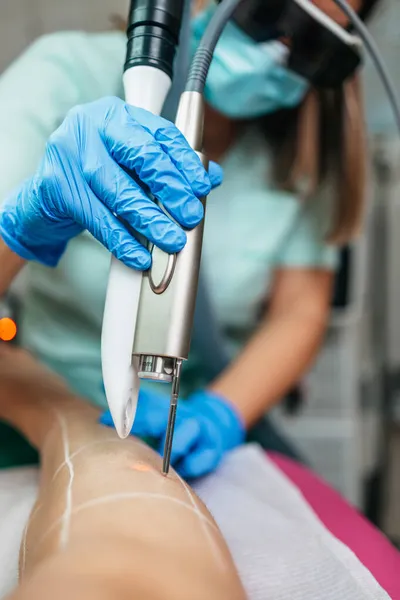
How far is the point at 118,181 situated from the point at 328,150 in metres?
0.72

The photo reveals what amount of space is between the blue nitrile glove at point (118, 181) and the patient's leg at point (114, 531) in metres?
0.20

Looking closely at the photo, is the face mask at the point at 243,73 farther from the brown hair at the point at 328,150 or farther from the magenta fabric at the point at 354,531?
the magenta fabric at the point at 354,531

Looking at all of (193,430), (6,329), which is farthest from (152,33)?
(193,430)

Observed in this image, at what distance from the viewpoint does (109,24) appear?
0.97 meters

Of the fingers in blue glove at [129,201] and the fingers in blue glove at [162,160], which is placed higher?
the fingers in blue glove at [162,160]

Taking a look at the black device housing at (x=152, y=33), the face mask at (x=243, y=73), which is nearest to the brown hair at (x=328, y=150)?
the face mask at (x=243, y=73)

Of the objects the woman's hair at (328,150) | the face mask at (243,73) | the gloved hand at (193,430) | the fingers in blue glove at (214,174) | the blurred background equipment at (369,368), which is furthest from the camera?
the blurred background equipment at (369,368)

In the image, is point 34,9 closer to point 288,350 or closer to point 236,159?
point 236,159

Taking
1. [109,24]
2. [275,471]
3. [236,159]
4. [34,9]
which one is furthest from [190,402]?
[34,9]

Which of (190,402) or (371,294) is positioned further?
(371,294)

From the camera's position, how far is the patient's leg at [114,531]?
32 centimetres

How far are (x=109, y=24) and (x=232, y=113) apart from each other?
0.89 ft

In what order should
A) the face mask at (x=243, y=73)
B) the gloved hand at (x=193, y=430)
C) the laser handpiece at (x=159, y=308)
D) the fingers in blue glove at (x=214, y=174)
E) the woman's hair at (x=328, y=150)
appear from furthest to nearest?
the woman's hair at (x=328, y=150), the face mask at (x=243, y=73), the gloved hand at (x=193, y=430), the fingers in blue glove at (x=214, y=174), the laser handpiece at (x=159, y=308)

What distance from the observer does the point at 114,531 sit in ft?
1.25
